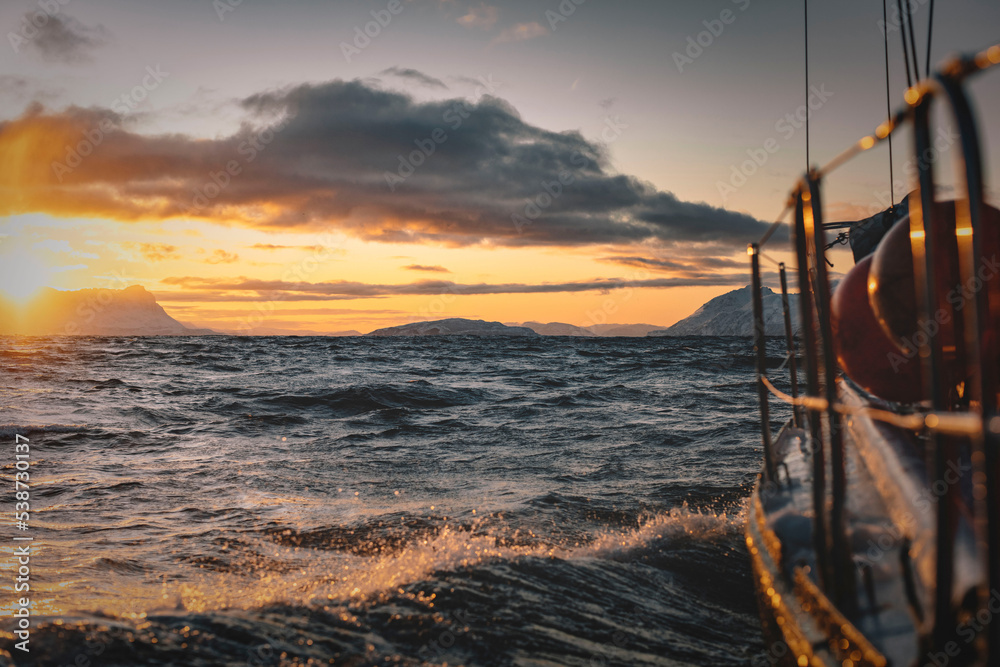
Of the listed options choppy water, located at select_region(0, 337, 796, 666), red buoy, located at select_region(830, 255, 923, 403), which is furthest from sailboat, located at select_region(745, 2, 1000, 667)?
choppy water, located at select_region(0, 337, 796, 666)

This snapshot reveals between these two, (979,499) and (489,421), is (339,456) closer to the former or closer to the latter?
(489,421)

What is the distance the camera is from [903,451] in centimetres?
372

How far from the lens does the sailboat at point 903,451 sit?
1709 millimetres

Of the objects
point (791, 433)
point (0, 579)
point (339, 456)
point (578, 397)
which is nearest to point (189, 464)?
point (339, 456)

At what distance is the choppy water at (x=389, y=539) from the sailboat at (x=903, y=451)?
165 cm

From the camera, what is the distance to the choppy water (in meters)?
4.53

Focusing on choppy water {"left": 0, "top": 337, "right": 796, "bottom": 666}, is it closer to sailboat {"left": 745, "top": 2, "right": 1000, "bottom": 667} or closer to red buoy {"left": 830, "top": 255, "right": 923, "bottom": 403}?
sailboat {"left": 745, "top": 2, "right": 1000, "bottom": 667}

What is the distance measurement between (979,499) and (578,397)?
65.0ft

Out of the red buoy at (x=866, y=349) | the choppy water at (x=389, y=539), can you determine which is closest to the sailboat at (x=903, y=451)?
the red buoy at (x=866, y=349)

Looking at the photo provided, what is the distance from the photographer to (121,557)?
6473 millimetres

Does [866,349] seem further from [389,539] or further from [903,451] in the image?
[389,539]

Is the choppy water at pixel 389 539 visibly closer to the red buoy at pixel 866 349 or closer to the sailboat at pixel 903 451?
the sailboat at pixel 903 451

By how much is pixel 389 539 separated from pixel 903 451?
529 centimetres

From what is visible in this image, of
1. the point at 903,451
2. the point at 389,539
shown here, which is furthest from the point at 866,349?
the point at 389,539
